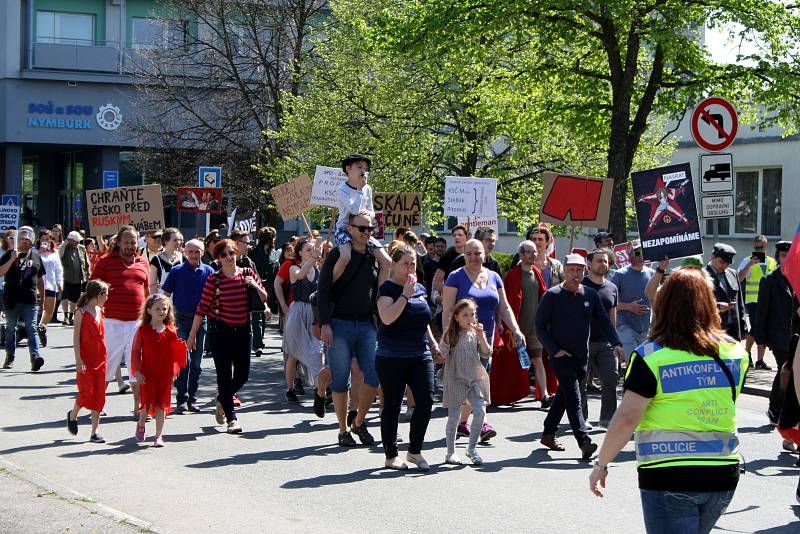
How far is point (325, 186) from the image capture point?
18281mm

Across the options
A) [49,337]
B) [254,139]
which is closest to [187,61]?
[254,139]

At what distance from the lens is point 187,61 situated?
1705 inches

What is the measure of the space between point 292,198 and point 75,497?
35.4ft

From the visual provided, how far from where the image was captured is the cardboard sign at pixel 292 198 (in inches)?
719

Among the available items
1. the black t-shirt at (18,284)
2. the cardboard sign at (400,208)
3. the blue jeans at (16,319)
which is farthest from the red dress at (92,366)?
the cardboard sign at (400,208)

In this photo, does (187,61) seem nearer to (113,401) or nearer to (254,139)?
(254,139)

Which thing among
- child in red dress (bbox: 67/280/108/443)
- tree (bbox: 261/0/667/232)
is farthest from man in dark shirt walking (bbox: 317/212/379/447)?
tree (bbox: 261/0/667/232)

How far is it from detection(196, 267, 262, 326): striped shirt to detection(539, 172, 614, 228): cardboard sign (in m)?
6.74

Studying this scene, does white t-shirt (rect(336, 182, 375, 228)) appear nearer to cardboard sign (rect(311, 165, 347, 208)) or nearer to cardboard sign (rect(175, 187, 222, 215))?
cardboard sign (rect(311, 165, 347, 208))

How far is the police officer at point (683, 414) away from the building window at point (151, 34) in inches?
1511

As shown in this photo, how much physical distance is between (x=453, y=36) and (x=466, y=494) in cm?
1193

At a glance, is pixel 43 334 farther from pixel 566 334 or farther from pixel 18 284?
pixel 566 334

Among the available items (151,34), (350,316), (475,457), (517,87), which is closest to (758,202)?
(517,87)

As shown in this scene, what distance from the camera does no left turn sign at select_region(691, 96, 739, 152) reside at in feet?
47.2
